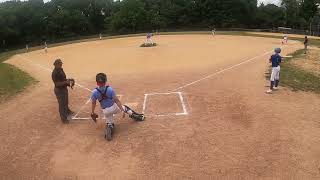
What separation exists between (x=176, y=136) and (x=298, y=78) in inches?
384

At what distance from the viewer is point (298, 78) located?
58.3 ft

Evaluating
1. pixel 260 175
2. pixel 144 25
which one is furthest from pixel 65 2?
pixel 260 175

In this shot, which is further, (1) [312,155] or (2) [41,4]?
(2) [41,4]

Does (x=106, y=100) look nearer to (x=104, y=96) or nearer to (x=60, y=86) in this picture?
(x=104, y=96)

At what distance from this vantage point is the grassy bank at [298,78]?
15971 millimetres

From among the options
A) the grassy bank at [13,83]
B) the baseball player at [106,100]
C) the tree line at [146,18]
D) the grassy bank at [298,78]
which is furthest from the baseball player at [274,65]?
the tree line at [146,18]

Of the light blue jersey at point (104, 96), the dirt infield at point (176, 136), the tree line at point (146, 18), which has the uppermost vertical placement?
the tree line at point (146, 18)

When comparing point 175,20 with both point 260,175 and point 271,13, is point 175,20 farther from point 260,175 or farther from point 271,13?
point 260,175

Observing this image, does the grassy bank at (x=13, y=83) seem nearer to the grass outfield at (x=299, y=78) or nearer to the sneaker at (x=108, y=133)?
the sneaker at (x=108, y=133)

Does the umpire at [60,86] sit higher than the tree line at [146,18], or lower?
lower

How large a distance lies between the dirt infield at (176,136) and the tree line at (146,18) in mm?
53713

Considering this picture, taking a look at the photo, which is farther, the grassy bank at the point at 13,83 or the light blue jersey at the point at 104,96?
the grassy bank at the point at 13,83

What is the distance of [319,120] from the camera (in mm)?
11703

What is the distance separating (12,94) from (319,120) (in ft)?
43.7
